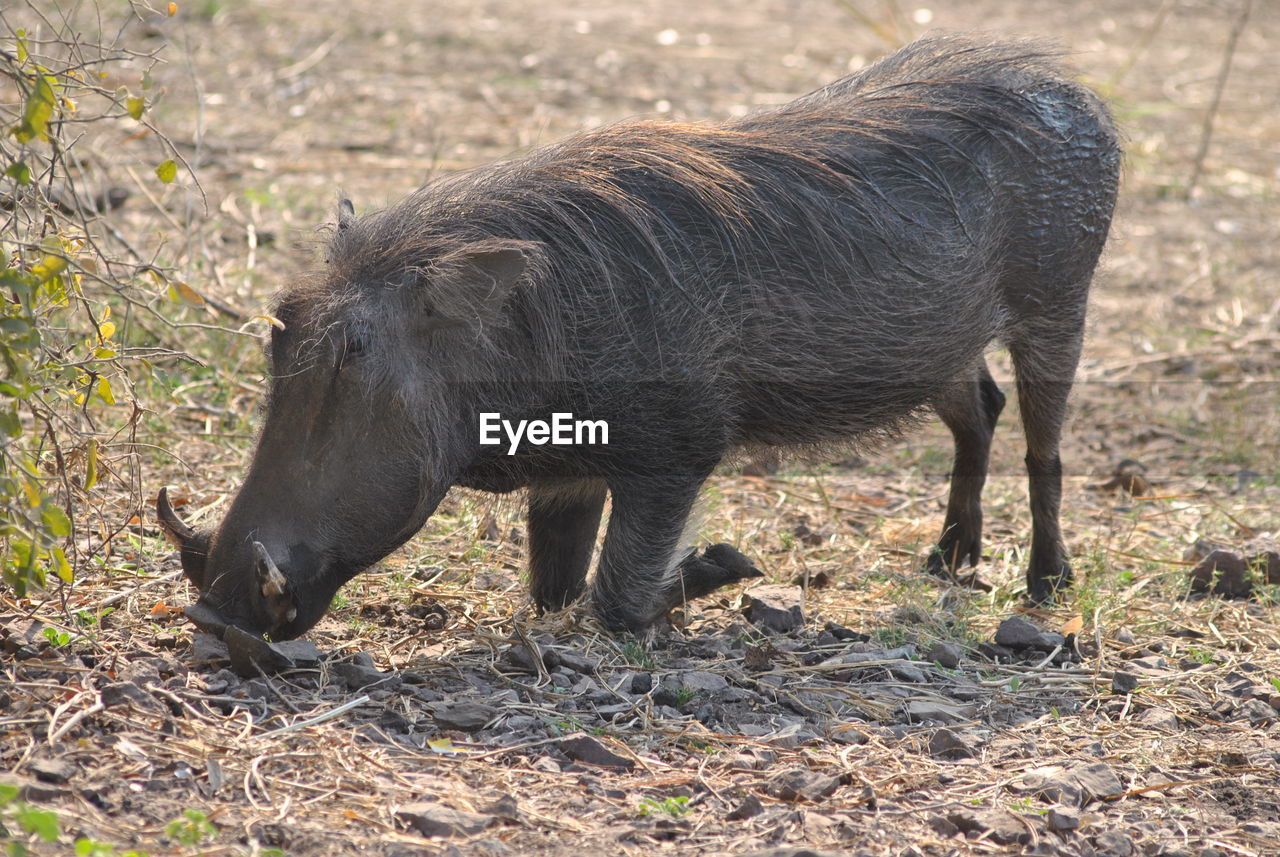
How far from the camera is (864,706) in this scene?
3443 mm

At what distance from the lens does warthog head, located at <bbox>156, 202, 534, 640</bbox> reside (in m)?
3.26

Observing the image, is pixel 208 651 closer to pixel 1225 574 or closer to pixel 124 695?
pixel 124 695

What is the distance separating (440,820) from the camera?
8.50ft

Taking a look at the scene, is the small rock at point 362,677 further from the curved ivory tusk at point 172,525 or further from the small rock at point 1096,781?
the small rock at point 1096,781

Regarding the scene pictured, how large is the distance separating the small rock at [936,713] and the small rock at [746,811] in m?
0.74

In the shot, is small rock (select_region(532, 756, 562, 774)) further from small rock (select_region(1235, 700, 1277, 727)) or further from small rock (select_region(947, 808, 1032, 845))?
small rock (select_region(1235, 700, 1277, 727))

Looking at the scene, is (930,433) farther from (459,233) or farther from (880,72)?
(459,233)

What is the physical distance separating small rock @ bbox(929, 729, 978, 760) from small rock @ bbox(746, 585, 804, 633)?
0.79m

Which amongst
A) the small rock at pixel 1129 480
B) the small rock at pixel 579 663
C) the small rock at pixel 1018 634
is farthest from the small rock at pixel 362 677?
the small rock at pixel 1129 480

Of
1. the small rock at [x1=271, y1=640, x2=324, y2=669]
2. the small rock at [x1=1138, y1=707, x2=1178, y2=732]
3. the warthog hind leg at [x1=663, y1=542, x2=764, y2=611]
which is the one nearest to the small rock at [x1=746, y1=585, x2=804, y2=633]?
the warthog hind leg at [x1=663, y1=542, x2=764, y2=611]

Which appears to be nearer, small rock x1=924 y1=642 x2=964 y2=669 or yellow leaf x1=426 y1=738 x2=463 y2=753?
yellow leaf x1=426 y1=738 x2=463 y2=753

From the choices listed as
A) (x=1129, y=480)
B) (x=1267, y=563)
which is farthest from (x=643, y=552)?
(x=1129, y=480)

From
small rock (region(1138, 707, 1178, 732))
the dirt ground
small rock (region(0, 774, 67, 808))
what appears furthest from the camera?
small rock (region(1138, 707, 1178, 732))

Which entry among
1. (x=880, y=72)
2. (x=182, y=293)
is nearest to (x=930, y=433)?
(x=880, y=72)
